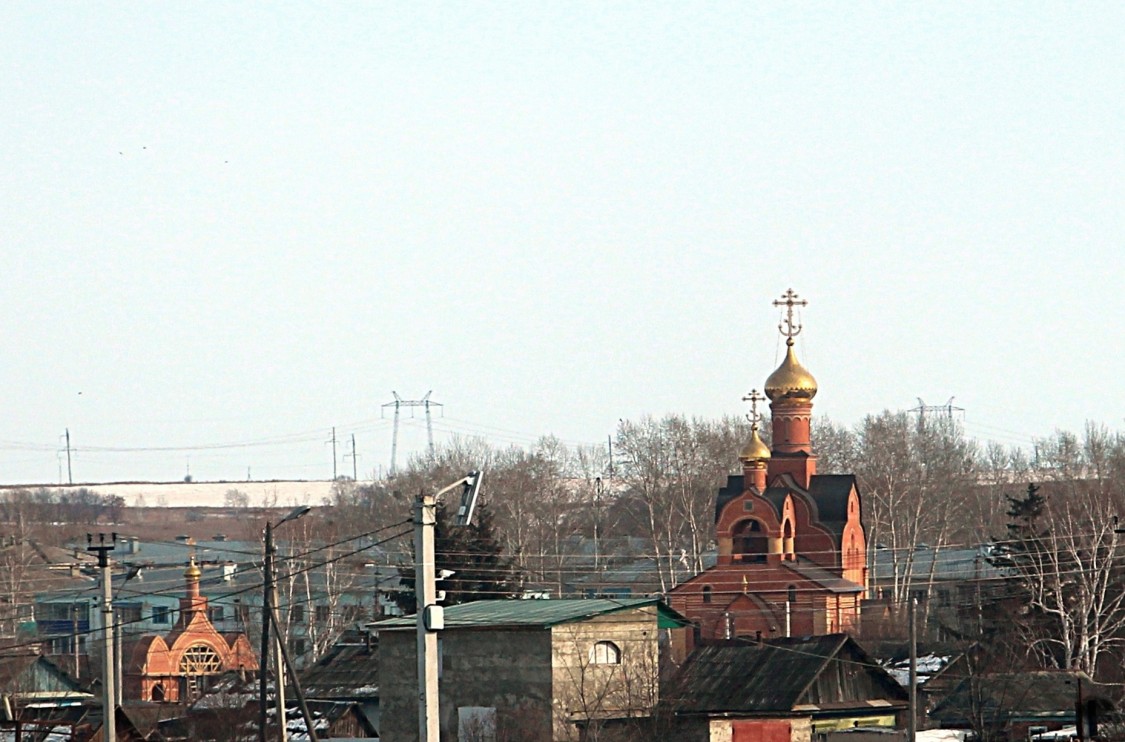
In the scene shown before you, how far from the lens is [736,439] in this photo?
10000 centimetres

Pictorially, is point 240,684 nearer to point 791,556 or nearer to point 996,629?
point 996,629

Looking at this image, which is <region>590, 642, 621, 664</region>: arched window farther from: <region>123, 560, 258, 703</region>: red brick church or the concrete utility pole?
<region>123, 560, 258, 703</region>: red brick church

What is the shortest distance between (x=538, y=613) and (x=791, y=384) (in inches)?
1216

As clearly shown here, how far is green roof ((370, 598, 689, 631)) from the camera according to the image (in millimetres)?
37219

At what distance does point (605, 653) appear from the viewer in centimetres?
3772

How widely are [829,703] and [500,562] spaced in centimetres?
1938

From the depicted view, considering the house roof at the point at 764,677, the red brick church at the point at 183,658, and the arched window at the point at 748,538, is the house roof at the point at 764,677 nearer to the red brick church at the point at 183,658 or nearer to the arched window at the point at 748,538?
the red brick church at the point at 183,658

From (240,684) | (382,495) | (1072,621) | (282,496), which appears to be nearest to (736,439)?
(382,495)

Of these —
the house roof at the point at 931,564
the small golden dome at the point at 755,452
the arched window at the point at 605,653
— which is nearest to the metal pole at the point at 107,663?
the arched window at the point at 605,653

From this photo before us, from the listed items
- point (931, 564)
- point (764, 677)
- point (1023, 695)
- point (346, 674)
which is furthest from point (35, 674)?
point (931, 564)

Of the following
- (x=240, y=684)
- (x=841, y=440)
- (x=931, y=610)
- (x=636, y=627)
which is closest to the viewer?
(x=636, y=627)

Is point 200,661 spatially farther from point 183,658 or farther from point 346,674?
point 346,674

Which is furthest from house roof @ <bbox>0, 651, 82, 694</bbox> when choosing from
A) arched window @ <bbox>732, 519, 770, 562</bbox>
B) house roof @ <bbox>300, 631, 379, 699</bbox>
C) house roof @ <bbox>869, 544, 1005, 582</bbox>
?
house roof @ <bbox>869, 544, 1005, 582</bbox>

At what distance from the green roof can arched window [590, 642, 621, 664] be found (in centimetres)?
64
